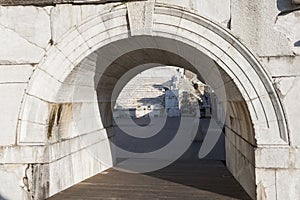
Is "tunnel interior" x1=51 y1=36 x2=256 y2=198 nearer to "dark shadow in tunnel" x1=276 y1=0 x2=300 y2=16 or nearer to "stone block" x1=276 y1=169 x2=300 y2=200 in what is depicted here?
"stone block" x1=276 y1=169 x2=300 y2=200

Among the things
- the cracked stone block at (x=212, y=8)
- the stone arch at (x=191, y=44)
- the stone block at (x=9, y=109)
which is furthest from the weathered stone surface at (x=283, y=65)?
the stone block at (x=9, y=109)

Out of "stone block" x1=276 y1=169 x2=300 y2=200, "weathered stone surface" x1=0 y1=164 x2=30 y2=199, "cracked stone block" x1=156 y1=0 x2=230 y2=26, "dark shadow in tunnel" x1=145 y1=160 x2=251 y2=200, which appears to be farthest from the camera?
"dark shadow in tunnel" x1=145 y1=160 x2=251 y2=200

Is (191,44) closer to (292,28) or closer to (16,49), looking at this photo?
(292,28)

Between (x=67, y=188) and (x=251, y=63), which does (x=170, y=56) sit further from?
(x=67, y=188)

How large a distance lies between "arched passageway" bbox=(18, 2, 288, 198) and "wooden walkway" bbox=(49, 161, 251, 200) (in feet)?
0.70

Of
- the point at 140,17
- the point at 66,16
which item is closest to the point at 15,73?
the point at 66,16

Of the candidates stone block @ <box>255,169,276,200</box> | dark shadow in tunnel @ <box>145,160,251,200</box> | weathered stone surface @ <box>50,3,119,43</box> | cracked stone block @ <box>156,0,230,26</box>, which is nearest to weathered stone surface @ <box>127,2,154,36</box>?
cracked stone block @ <box>156,0,230,26</box>

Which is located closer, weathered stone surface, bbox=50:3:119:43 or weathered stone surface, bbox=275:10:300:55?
weathered stone surface, bbox=275:10:300:55

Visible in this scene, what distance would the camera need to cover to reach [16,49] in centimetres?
418

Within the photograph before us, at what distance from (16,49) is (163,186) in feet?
9.52

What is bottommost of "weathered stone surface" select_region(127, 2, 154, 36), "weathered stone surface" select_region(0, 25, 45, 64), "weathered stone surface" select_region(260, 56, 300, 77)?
"weathered stone surface" select_region(260, 56, 300, 77)

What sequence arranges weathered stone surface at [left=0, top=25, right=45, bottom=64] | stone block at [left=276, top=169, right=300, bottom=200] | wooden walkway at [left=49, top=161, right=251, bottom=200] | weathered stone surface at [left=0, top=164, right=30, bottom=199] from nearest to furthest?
stone block at [left=276, top=169, right=300, bottom=200] → weathered stone surface at [left=0, top=164, right=30, bottom=199] → weathered stone surface at [left=0, top=25, right=45, bottom=64] → wooden walkway at [left=49, top=161, right=251, bottom=200]

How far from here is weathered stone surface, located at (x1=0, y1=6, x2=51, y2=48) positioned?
4148 mm

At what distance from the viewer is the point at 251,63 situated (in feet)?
12.1
